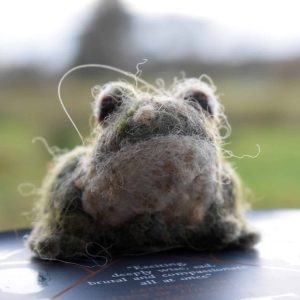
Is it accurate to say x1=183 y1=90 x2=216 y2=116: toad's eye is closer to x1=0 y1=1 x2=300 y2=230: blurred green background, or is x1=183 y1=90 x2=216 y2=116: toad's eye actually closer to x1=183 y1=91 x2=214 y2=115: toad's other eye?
x1=183 y1=91 x2=214 y2=115: toad's other eye

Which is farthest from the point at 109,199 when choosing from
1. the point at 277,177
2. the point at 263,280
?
the point at 277,177

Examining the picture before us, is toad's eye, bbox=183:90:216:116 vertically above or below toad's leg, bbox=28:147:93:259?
above

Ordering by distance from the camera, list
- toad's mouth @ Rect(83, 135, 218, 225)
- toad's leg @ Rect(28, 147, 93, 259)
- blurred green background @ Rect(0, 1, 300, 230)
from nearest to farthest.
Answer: toad's mouth @ Rect(83, 135, 218, 225) → toad's leg @ Rect(28, 147, 93, 259) → blurred green background @ Rect(0, 1, 300, 230)

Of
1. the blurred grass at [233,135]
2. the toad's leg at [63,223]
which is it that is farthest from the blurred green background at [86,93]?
the toad's leg at [63,223]

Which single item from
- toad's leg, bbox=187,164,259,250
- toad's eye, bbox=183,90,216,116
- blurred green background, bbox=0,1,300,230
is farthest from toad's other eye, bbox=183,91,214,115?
blurred green background, bbox=0,1,300,230

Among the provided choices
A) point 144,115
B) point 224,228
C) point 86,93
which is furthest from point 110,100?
point 86,93

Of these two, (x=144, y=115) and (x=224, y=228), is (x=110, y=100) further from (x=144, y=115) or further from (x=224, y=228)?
(x=224, y=228)
